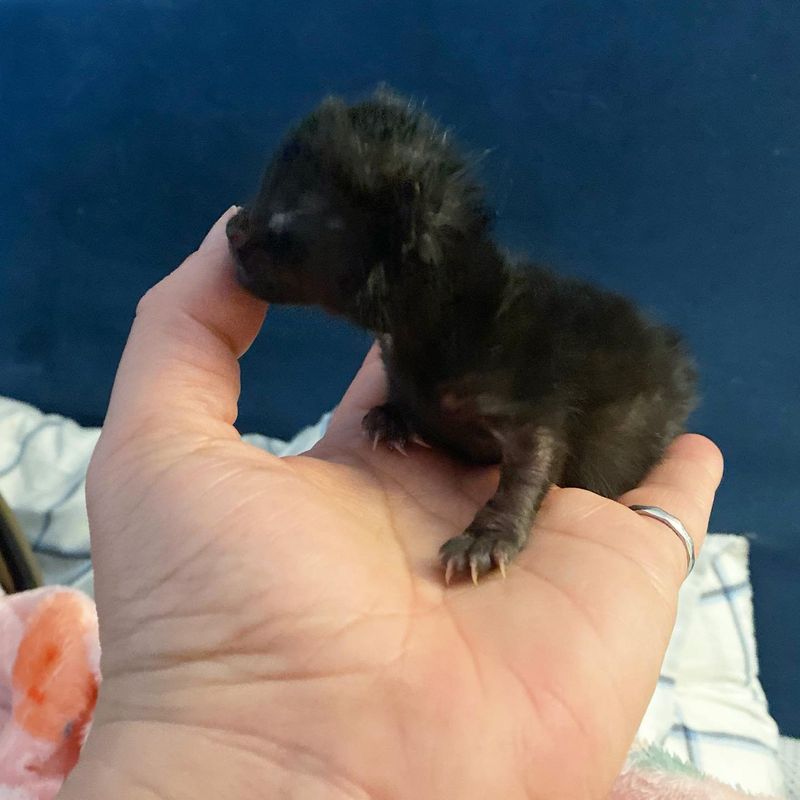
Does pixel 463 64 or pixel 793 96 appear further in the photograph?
pixel 463 64

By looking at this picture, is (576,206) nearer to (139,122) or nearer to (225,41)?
(225,41)

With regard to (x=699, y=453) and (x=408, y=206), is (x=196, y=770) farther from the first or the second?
(x=699, y=453)

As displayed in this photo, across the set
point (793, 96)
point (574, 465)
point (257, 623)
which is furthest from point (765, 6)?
point (257, 623)

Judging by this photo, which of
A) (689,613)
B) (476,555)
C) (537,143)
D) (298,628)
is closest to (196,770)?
(298,628)

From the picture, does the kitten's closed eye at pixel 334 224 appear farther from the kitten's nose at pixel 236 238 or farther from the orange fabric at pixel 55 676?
the orange fabric at pixel 55 676

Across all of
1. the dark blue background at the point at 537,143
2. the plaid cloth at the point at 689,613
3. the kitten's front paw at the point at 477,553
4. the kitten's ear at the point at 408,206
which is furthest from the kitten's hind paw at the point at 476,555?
the dark blue background at the point at 537,143
